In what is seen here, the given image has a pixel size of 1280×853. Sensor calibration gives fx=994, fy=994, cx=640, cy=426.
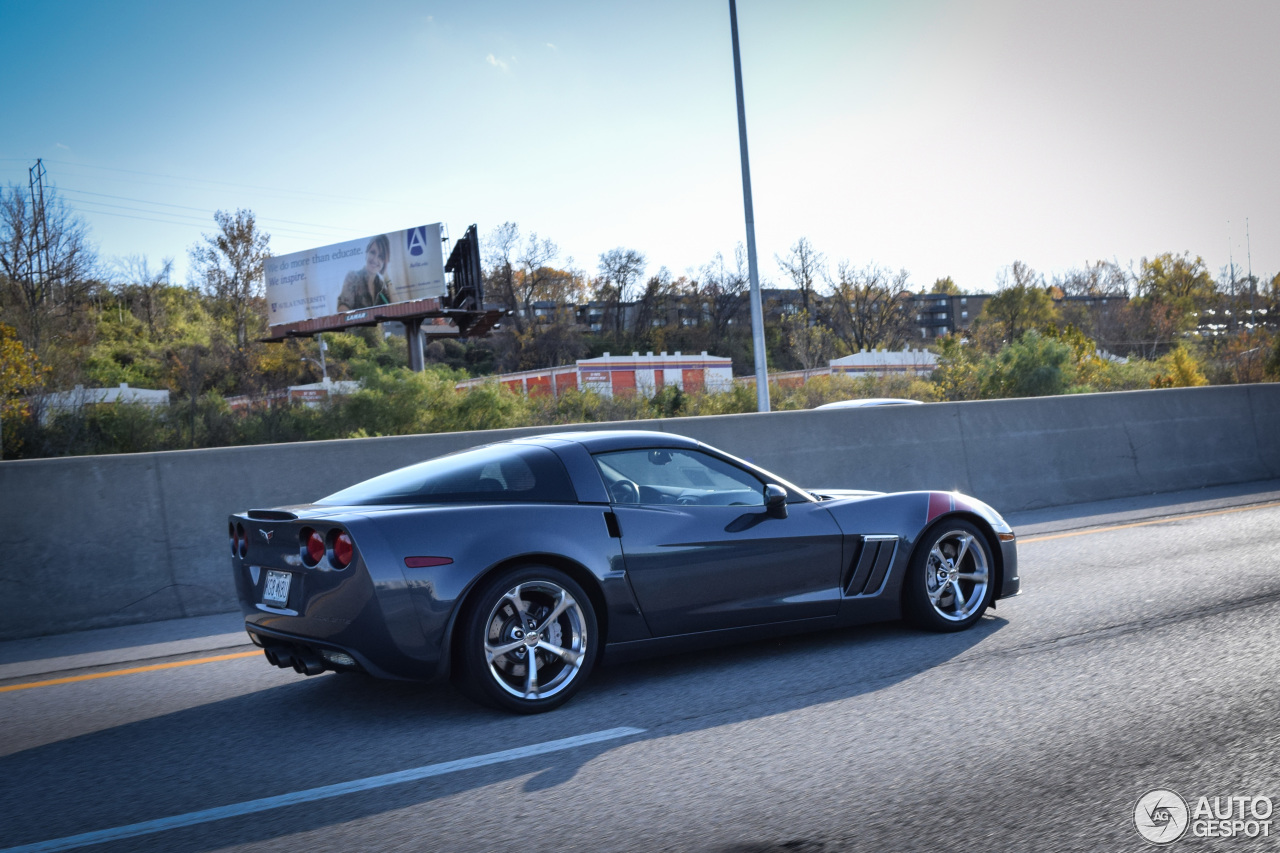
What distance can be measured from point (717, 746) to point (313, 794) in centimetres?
154

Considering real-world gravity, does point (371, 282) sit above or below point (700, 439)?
above

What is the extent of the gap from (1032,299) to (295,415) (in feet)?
252

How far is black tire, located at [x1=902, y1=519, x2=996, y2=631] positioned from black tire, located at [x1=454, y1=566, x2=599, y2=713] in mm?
2031

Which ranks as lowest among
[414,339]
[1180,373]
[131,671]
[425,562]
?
[131,671]

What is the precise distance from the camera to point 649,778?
11.9 ft

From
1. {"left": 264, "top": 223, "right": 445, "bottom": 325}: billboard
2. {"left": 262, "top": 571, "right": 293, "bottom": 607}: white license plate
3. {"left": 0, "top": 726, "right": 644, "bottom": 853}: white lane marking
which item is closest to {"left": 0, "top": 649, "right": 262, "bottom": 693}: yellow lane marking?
{"left": 262, "top": 571, "right": 293, "bottom": 607}: white license plate

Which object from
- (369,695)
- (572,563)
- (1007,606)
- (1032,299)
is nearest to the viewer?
(572,563)

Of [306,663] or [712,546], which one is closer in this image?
[306,663]

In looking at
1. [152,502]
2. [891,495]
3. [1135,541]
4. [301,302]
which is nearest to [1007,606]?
[891,495]

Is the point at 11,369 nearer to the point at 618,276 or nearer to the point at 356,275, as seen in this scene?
the point at 356,275

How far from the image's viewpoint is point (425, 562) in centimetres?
430

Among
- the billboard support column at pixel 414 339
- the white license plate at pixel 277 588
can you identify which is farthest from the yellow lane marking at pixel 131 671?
the billboard support column at pixel 414 339

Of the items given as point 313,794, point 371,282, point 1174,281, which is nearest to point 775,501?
point 313,794

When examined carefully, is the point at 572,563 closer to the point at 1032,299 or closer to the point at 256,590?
the point at 256,590
